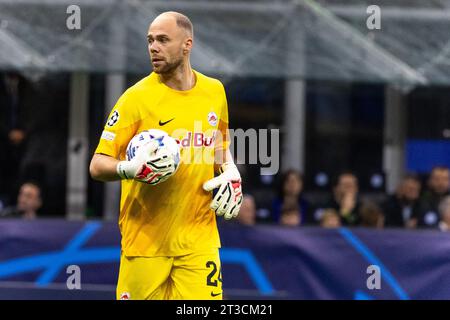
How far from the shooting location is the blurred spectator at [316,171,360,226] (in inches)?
396

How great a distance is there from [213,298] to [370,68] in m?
5.11

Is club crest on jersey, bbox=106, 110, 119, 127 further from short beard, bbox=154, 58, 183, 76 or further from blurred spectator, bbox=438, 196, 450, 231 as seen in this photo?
blurred spectator, bbox=438, 196, 450, 231

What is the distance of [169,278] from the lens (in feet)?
21.1

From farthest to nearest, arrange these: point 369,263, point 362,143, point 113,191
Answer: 1. point 362,143
2. point 113,191
3. point 369,263

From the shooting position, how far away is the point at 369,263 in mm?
8812

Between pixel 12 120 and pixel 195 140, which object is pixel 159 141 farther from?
pixel 12 120

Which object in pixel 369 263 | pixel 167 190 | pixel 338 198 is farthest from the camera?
pixel 338 198

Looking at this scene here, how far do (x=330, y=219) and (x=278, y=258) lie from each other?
3.32 feet

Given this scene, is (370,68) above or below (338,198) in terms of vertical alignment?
above

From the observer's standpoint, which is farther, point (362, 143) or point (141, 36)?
point (362, 143)

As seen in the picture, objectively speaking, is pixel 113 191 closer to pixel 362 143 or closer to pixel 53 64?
pixel 53 64

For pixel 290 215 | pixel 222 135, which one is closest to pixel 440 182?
pixel 290 215
